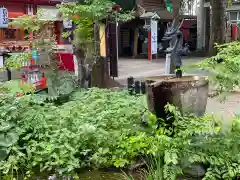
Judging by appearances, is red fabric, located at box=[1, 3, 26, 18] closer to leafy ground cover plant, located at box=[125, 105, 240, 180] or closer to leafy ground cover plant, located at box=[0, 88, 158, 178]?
leafy ground cover plant, located at box=[0, 88, 158, 178]

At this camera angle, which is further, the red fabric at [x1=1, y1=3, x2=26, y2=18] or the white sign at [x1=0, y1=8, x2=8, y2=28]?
the red fabric at [x1=1, y1=3, x2=26, y2=18]

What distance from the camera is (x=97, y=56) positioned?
887cm

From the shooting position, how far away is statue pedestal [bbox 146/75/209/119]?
4.65 m

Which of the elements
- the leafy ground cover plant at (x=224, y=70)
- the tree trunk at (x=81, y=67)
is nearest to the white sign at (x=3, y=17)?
the tree trunk at (x=81, y=67)

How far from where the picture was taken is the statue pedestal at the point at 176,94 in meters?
4.65

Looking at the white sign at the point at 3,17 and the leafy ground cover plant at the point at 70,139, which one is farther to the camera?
the white sign at the point at 3,17

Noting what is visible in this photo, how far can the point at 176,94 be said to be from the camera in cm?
466

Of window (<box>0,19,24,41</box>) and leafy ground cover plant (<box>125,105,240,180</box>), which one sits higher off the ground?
window (<box>0,19,24,41</box>)

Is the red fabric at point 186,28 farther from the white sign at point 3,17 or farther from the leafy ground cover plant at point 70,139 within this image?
the leafy ground cover plant at point 70,139

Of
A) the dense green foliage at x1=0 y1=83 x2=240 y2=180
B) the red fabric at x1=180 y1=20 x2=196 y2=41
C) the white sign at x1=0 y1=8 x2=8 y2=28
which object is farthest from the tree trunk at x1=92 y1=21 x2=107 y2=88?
the red fabric at x1=180 y1=20 x2=196 y2=41

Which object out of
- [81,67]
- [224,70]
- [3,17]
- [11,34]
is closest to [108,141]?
[224,70]

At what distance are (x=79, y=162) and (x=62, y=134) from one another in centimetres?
43

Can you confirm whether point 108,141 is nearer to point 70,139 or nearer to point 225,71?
point 70,139

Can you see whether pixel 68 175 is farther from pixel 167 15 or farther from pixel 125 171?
pixel 167 15
